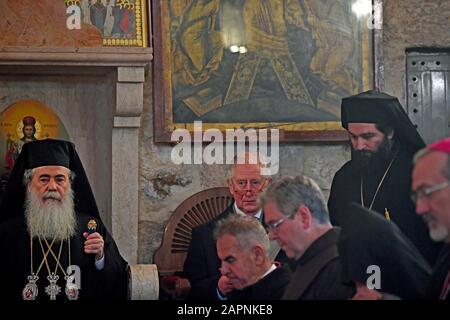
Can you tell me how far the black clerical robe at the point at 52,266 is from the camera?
535cm

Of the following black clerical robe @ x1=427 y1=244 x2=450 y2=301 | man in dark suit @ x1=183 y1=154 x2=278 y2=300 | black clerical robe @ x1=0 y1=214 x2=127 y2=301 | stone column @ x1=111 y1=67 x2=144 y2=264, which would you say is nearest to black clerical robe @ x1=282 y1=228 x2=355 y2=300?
black clerical robe @ x1=427 y1=244 x2=450 y2=301

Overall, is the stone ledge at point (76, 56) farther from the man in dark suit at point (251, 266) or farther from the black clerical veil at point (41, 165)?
the man in dark suit at point (251, 266)

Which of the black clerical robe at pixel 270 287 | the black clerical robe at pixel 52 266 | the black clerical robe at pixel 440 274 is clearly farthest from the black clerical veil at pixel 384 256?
the black clerical robe at pixel 52 266

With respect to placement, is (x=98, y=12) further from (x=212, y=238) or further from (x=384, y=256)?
(x=384, y=256)

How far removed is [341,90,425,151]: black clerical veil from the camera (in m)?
4.82

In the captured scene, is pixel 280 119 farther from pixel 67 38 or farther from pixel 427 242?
pixel 427 242

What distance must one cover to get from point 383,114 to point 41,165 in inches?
68.7

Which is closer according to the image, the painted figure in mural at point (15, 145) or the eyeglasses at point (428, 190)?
the eyeglasses at point (428, 190)

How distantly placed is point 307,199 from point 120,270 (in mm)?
1369

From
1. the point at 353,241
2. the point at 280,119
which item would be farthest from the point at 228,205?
the point at 353,241

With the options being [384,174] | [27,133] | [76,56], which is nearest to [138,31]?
[76,56]

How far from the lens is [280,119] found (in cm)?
621

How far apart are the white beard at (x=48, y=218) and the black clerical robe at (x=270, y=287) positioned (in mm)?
1066

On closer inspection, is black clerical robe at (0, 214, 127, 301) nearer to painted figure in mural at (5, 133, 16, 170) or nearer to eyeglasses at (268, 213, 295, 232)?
painted figure in mural at (5, 133, 16, 170)
